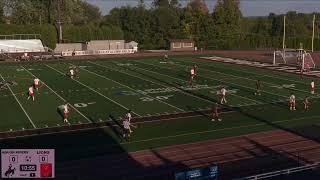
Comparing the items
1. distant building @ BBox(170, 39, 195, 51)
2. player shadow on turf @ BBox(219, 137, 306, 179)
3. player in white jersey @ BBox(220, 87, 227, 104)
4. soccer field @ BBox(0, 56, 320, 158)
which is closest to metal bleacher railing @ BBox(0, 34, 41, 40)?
distant building @ BBox(170, 39, 195, 51)

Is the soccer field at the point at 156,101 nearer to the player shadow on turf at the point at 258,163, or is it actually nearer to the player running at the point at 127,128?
the player running at the point at 127,128

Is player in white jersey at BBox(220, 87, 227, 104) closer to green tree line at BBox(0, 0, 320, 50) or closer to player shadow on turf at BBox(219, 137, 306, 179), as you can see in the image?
player shadow on turf at BBox(219, 137, 306, 179)

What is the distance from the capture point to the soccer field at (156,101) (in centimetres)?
2564

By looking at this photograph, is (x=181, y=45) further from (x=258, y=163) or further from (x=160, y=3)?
(x=258, y=163)

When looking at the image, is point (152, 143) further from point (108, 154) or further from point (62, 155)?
point (62, 155)

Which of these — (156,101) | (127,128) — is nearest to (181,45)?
(156,101)

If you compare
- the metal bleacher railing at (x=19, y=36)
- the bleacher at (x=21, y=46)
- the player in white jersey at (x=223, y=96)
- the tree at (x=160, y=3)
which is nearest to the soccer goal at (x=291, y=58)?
the player in white jersey at (x=223, y=96)
